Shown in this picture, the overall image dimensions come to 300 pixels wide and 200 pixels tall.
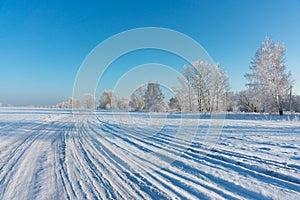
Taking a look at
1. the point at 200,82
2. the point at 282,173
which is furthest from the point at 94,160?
the point at 200,82

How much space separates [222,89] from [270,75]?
20.5ft

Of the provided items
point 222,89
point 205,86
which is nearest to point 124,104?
point 205,86

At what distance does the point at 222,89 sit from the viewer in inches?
891

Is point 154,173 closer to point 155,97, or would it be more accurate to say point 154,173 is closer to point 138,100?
point 155,97

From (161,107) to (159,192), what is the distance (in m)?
26.8

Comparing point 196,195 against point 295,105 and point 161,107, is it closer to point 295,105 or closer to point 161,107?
point 161,107

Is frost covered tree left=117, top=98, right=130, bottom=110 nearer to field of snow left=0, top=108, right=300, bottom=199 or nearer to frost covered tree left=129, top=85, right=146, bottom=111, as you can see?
frost covered tree left=129, top=85, right=146, bottom=111

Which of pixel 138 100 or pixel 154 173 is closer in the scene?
pixel 154 173

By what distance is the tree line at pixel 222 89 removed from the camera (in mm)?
17125

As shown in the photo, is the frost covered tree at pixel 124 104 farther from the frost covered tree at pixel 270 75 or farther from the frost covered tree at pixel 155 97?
the frost covered tree at pixel 270 75

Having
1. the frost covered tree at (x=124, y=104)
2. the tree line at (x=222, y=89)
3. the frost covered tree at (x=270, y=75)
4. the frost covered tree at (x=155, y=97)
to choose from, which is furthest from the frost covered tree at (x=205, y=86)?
the frost covered tree at (x=124, y=104)

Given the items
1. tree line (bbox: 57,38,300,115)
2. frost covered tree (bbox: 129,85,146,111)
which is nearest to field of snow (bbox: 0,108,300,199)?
tree line (bbox: 57,38,300,115)

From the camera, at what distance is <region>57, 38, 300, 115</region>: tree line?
56.2 ft

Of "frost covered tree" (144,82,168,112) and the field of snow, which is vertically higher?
"frost covered tree" (144,82,168,112)
